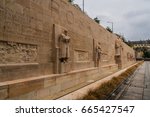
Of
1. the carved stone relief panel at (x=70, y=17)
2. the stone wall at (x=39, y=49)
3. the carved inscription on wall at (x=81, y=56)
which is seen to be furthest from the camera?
the carved inscription on wall at (x=81, y=56)

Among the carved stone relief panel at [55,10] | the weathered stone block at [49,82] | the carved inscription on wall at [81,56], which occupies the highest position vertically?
the carved stone relief panel at [55,10]

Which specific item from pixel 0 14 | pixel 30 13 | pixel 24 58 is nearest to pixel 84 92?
pixel 24 58

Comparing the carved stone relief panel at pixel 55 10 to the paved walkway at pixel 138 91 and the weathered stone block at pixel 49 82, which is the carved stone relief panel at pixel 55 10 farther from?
the paved walkway at pixel 138 91

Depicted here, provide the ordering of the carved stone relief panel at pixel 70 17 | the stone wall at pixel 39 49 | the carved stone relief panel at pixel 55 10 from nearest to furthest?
the stone wall at pixel 39 49, the carved stone relief panel at pixel 55 10, the carved stone relief panel at pixel 70 17

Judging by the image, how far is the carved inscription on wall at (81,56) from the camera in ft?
37.6

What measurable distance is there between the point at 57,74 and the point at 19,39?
286 cm

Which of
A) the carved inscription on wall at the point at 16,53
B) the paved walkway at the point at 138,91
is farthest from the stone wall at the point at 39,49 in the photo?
the paved walkway at the point at 138,91

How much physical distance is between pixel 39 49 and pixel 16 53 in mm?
1375

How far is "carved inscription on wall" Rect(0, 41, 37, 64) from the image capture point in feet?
19.3

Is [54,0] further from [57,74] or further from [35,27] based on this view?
[57,74]

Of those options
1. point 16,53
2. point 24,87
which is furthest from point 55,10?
point 24,87

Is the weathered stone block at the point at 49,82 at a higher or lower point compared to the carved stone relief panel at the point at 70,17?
lower

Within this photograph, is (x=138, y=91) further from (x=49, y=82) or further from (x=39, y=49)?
(x=39, y=49)

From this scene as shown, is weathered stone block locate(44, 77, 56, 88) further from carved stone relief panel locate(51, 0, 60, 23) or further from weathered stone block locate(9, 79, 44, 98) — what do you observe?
carved stone relief panel locate(51, 0, 60, 23)
